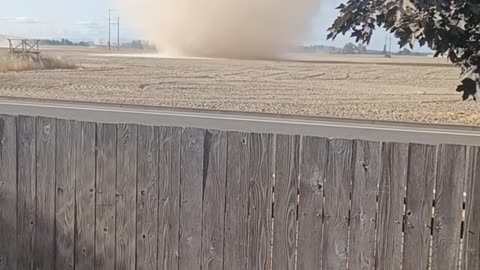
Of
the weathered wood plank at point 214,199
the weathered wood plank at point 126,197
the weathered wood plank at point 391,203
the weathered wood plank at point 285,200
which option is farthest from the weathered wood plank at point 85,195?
the weathered wood plank at point 391,203

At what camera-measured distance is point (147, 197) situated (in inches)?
102

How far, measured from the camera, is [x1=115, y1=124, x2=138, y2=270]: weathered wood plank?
2.60 metres

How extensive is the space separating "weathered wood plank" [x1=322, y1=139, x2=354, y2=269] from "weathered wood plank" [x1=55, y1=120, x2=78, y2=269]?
1.15 metres

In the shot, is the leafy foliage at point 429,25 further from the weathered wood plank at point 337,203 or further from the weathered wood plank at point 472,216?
the weathered wood plank at point 337,203

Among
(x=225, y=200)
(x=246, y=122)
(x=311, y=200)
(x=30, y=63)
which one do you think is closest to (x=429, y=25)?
(x=311, y=200)

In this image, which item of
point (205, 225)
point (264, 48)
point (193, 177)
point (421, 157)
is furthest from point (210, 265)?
point (264, 48)

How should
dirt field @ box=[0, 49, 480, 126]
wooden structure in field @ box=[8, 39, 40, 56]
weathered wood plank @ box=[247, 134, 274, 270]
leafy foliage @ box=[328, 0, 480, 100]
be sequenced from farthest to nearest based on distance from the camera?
wooden structure in field @ box=[8, 39, 40, 56] < dirt field @ box=[0, 49, 480, 126] < weathered wood plank @ box=[247, 134, 274, 270] < leafy foliage @ box=[328, 0, 480, 100]

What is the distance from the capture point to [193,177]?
2.53 m

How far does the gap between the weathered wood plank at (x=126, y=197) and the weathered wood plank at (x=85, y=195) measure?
0.13 meters

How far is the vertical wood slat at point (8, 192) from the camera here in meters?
2.78

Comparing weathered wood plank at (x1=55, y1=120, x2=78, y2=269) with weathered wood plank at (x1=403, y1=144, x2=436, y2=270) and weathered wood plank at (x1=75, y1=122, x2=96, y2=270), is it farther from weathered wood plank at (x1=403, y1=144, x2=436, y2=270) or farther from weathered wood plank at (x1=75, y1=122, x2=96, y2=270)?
weathered wood plank at (x1=403, y1=144, x2=436, y2=270)

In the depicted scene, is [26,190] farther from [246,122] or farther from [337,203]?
[246,122]

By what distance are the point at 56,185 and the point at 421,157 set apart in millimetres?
1602

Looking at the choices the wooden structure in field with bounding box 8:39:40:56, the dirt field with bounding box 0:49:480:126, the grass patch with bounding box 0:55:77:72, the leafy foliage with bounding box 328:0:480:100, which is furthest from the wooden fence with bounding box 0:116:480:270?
the grass patch with bounding box 0:55:77:72
